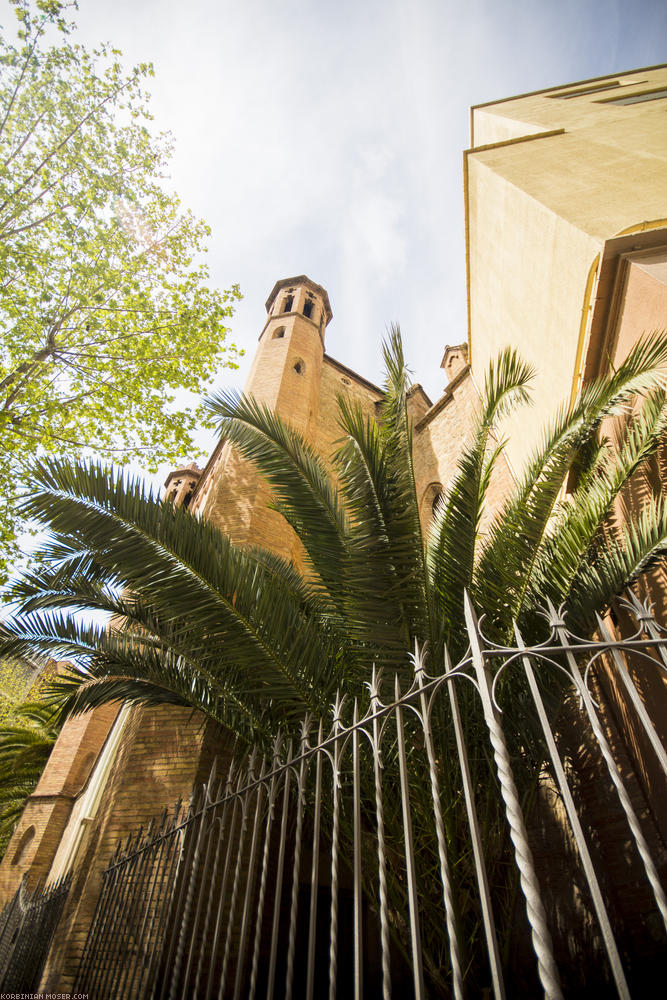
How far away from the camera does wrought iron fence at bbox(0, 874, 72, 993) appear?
6.58 m

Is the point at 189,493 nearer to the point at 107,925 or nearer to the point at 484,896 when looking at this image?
the point at 107,925

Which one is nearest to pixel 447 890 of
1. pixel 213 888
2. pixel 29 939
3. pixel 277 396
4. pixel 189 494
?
pixel 213 888

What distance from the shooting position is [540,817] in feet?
19.2

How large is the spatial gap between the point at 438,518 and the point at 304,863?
182 inches

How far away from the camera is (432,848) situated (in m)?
3.73

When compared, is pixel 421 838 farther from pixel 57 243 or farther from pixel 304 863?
pixel 57 243

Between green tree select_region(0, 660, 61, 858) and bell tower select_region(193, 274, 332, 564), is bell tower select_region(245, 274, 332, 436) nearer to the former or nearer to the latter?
bell tower select_region(193, 274, 332, 564)

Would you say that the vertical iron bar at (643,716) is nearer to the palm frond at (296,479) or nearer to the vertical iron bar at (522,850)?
the vertical iron bar at (522,850)

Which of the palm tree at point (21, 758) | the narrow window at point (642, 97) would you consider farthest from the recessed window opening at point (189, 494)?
the narrow window at point (642, 97)

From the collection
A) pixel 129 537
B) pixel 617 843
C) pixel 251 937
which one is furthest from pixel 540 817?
pixel 129 537

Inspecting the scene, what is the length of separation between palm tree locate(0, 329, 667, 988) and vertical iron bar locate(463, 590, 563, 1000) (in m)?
1.95

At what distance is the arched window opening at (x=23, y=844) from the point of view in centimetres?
1245

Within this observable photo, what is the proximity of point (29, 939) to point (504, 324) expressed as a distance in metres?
10.5

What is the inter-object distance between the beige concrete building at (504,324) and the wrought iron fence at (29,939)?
71 centimetres
